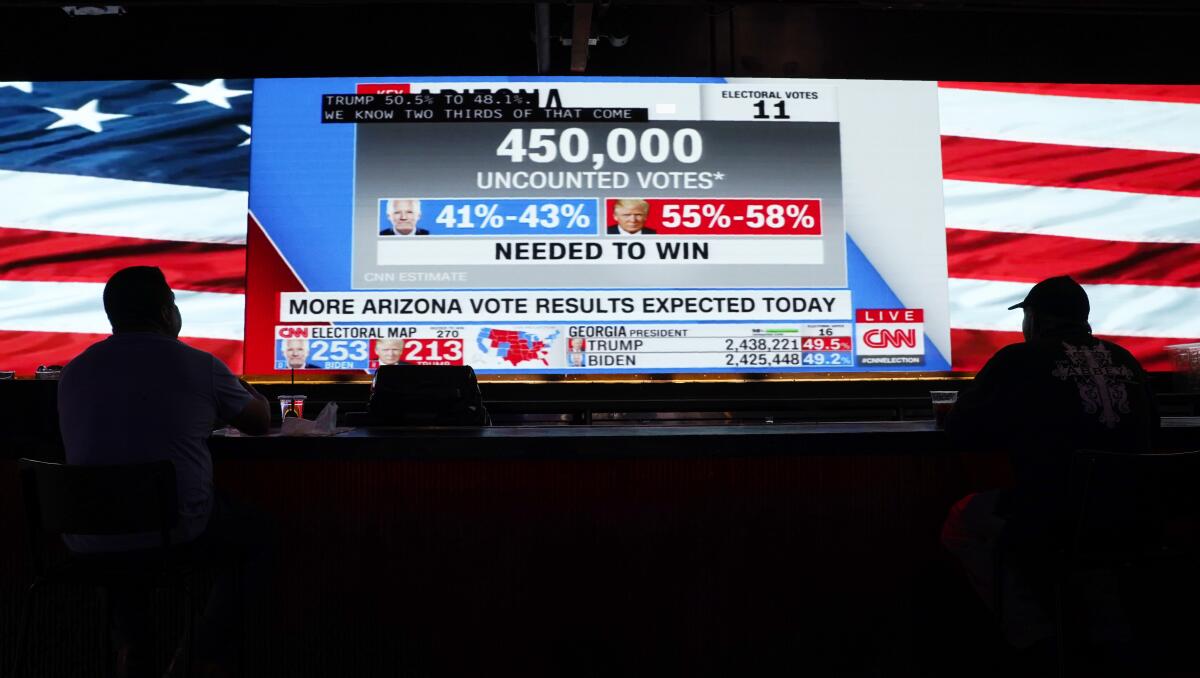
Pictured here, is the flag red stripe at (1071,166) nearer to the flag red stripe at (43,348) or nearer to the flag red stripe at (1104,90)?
the flag red stripe at (1104,90)

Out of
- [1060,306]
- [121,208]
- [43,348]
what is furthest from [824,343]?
[43,348]

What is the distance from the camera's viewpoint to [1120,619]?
1.95 metres

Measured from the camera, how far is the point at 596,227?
3.97 meters

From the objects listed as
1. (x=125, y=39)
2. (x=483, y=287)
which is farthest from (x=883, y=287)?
(x=125, y=39)

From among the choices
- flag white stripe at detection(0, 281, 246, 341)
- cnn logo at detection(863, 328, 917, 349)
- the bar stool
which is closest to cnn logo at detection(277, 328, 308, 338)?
flag white stripe at detection(0, 281, 246, 341)

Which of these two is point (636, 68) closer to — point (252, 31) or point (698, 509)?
point (252, 31)

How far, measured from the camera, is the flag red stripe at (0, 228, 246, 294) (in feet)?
12.9

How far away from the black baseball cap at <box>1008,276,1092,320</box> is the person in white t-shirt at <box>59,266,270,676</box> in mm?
2021

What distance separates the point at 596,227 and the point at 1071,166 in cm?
249

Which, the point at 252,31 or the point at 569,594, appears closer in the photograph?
the point at 569,594

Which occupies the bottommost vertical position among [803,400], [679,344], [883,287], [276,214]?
[803,400]

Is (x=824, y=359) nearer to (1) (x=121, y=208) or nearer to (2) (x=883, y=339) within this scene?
(2) (x=883, y=339)

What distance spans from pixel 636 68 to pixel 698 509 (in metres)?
2.77

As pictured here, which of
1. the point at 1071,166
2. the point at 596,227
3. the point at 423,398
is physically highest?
the point at 1071,166
